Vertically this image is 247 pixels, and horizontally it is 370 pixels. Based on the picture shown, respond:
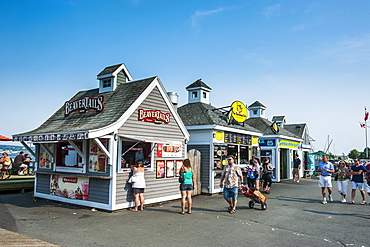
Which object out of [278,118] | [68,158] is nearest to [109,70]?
[68,158]

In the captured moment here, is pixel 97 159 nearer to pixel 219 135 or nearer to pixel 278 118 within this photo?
pixel 219 135

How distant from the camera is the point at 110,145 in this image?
1009 cm

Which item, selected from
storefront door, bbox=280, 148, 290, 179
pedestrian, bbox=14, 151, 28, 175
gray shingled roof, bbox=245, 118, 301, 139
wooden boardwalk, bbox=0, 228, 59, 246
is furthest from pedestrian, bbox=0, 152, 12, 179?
storefront door, bbox=280, 148, 290, 179

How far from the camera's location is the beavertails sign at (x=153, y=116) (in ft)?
36.9

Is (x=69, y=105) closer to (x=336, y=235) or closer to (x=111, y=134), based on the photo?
(x=111, y=134)

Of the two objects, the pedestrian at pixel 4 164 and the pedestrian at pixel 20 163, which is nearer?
the pedestrian at pixel 4 164

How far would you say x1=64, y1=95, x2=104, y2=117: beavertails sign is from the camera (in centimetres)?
1157

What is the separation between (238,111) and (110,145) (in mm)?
8142

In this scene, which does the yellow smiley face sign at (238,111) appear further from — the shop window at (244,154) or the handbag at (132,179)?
the handbag at (132,179)

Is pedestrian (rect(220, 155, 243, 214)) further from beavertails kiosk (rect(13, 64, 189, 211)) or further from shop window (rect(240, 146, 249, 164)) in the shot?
shop window (rect(240, 146, 249, 164))

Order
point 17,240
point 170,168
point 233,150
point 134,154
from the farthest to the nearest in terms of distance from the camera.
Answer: point 233,150 < point 170,168 < point 134,154 < point 17,240

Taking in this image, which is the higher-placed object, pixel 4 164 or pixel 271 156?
pixel 271 156

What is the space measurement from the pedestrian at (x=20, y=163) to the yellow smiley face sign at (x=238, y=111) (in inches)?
452

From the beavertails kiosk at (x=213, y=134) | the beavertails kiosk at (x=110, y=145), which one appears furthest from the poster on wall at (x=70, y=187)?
the beavertails kiosk at (x=213, y=134)
